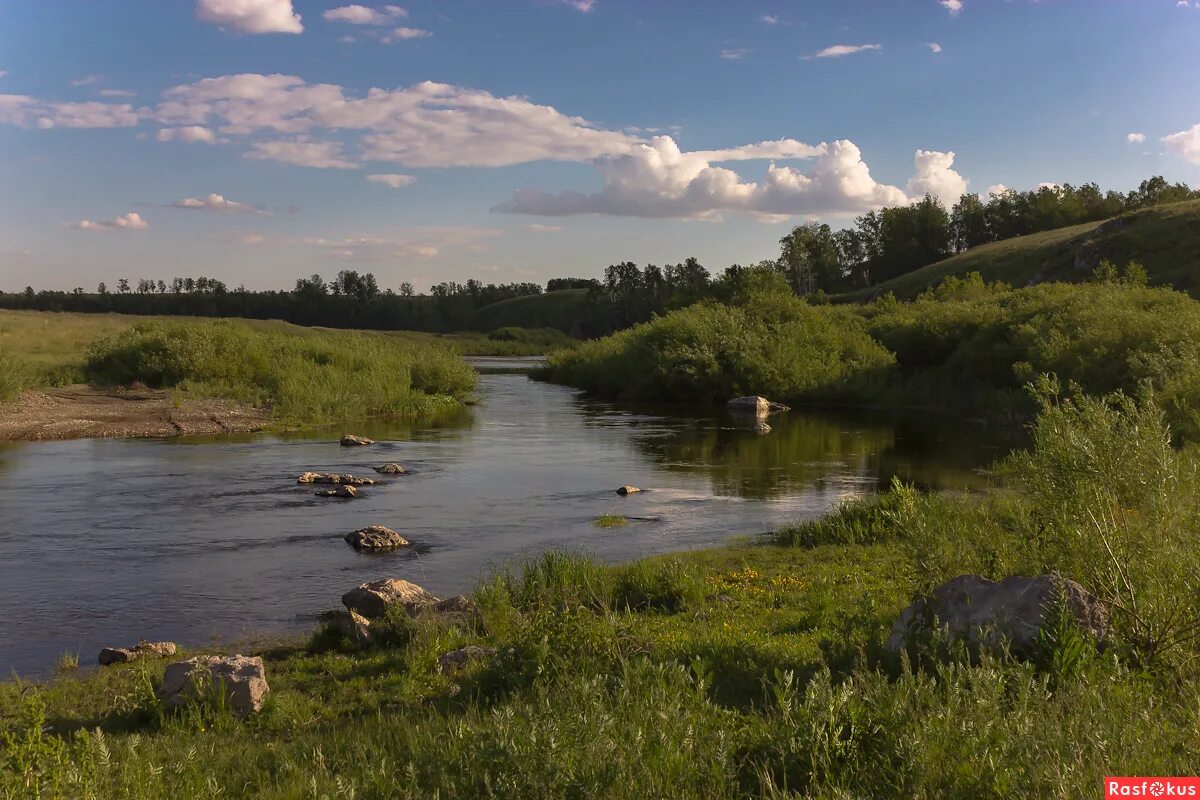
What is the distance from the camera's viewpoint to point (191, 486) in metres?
21.5

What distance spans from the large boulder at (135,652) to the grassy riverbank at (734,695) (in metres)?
0.47

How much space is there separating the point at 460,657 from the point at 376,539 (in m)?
6.82

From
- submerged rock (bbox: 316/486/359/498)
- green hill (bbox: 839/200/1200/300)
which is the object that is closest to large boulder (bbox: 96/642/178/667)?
submerged rock (bbox: 316/486/359/498)

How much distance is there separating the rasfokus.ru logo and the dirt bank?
3115 cm

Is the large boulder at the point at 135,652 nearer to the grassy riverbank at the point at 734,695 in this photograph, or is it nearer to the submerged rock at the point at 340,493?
the grassy riverbank at the point at 734,695

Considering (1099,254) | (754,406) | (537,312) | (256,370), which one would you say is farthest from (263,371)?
(537,312)

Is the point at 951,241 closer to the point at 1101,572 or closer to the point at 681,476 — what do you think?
the point at 681,476

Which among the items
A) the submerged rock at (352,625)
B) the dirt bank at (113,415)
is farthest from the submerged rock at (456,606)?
the dirt bank at (113,415)

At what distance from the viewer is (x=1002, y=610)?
23.3 feet

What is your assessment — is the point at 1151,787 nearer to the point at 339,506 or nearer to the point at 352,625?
the point at 352,625

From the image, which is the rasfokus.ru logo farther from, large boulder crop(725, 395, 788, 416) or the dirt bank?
large boulder crop(725, 395, 788, 416)

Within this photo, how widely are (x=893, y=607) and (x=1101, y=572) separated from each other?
2.85 meters

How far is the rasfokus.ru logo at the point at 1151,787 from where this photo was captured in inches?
177

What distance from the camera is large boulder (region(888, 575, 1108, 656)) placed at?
6.95 meters
